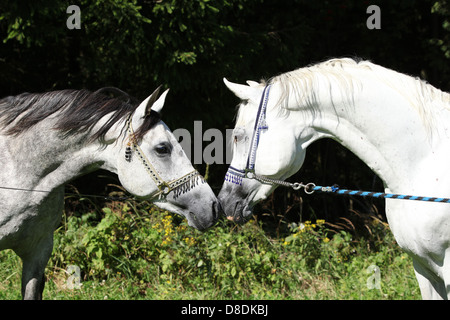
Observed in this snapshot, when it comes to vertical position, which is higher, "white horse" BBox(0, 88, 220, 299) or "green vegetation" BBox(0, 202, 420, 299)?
"white horse" BBox(0, 88, 220, 299)

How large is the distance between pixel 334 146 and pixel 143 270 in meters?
4.41

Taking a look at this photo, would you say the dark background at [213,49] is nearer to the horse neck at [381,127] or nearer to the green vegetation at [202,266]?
the green vegetation at [202,266]

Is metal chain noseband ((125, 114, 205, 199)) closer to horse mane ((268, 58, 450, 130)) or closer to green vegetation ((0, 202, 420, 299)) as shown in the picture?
horse mane ((268, 58, 450, 130))

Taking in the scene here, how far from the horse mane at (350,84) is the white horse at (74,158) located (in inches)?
33.7

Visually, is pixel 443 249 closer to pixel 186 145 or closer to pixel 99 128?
pixel 99 128

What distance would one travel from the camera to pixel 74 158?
3.58m

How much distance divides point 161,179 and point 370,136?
1.40 metres

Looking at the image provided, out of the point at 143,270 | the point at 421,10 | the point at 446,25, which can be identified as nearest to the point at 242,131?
the point at 143,270

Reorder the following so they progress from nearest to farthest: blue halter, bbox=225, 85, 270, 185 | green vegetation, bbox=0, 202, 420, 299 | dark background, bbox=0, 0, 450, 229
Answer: blue halter, bbox=225, 85, 270, 185
green vegetation, bbox=0, 202, 420, 299
dark background, bbox=0, 0, 450, 229

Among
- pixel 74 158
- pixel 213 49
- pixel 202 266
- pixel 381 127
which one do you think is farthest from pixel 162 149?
pixel 213 49

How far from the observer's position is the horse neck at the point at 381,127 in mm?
3184

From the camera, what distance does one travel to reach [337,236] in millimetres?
6301

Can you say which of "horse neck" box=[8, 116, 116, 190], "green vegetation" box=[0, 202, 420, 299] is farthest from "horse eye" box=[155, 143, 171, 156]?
"green vegetation" box=[0, 202, 420, 299]

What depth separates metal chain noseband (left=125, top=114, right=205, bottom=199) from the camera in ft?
11.5
